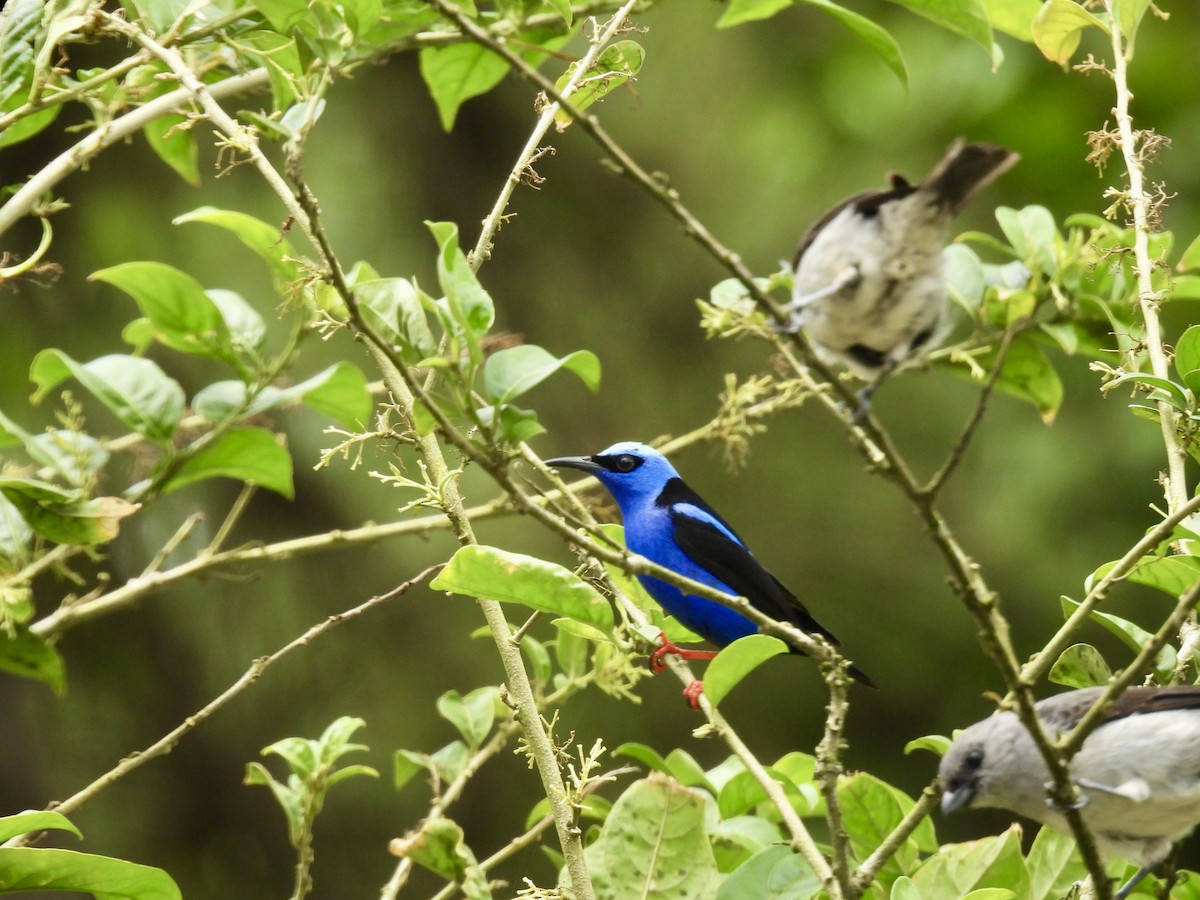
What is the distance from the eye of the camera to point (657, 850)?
6.46 ft

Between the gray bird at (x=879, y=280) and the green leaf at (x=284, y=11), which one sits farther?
the gray bird at (x=879, y=280)

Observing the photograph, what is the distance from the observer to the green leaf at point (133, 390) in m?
2.07

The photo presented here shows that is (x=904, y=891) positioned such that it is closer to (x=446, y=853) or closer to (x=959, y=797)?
(x=959, y=797)

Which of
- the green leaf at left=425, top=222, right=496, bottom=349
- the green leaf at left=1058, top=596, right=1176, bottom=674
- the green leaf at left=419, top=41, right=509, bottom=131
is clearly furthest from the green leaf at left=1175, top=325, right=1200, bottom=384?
the green leaf at left=419, top=41, right=509, bottom=131

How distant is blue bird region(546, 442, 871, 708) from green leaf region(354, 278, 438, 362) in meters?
2.04

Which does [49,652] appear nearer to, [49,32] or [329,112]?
[49,32]

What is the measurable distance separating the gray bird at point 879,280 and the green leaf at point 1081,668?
2.00 ft

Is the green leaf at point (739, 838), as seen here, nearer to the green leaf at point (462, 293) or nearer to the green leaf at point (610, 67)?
the green leaf at point (462, 293)

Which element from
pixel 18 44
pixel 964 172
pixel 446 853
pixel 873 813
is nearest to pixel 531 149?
pixel 964 172

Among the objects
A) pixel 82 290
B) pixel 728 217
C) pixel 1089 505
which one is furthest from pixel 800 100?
pixel 82 290

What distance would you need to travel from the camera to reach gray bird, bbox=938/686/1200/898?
221 cm

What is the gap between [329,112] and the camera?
5.39m

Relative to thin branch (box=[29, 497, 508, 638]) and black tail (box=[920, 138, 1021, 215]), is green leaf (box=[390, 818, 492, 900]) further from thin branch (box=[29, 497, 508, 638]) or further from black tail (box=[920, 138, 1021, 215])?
black tail (box=[920, 138, 1021, 215])

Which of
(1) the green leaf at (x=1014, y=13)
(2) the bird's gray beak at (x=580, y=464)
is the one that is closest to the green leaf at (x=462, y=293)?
(1) the green leaf at (x=1014, y=13)
